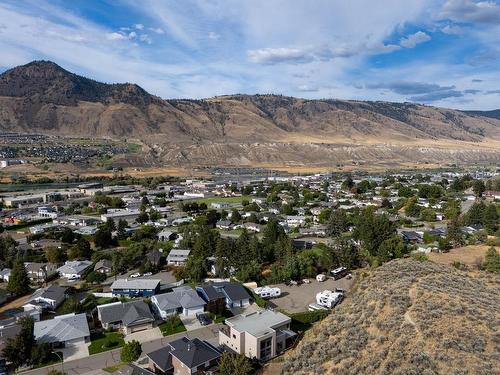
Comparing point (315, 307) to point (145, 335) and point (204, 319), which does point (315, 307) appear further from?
point (145, 335)

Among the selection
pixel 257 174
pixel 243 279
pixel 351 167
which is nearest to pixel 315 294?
pixel 243 279

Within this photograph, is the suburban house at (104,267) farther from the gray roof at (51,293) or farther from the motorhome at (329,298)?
the motorhome at (329,298)

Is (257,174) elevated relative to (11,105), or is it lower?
lower

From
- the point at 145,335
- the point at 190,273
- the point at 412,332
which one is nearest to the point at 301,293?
the point at 190,273

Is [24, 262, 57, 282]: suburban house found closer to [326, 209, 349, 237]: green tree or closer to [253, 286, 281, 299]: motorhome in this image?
[253, 286, 281, 299]: motorhome

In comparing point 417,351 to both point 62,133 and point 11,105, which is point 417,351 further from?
point 11,105

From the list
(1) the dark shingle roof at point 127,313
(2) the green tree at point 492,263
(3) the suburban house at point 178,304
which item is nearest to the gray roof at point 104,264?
(3) the suburban house at point 178,304
